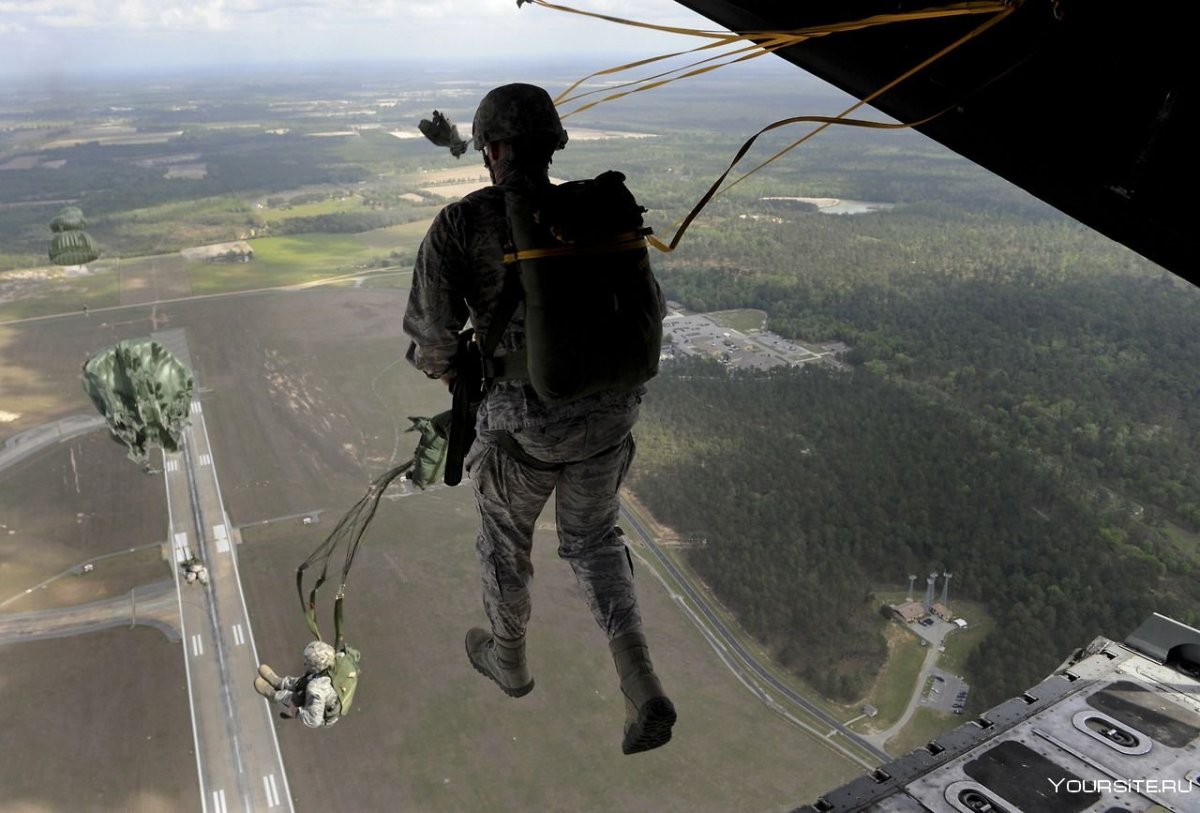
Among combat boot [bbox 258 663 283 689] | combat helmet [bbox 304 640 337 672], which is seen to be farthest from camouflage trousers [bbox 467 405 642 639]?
combat helmet [bbox 304 640 337 672]

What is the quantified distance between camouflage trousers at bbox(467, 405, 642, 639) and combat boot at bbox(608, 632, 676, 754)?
0.10 m

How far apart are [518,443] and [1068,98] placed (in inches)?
104

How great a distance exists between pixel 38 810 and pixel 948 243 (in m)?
61.7

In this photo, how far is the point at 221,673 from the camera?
2908cm

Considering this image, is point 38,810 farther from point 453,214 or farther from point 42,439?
point 453,214

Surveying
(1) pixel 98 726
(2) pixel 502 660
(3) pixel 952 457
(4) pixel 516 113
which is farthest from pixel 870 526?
(4) pixel 516 113

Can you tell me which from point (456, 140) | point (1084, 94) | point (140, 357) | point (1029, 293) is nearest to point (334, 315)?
point (140, 357)

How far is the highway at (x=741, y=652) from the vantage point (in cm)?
2622

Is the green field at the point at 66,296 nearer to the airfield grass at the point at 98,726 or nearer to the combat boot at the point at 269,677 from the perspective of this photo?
the airfield grass at the point at 98,726

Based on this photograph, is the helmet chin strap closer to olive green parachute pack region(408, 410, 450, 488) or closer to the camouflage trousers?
the camouflage trousers

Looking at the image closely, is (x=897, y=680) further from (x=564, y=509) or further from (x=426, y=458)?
(x=564, y=509)

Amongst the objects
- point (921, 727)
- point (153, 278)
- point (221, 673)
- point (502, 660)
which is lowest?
point (221, 673)

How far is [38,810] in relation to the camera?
2428 cm

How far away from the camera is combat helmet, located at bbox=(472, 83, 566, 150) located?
390 centimetres
